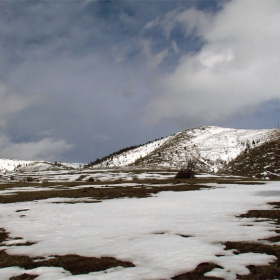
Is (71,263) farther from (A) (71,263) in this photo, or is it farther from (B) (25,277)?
(B) (25,277)

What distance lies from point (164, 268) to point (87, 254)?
3601mm

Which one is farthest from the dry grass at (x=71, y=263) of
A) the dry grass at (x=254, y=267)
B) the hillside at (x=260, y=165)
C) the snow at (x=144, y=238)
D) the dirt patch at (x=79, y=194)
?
the hillside at (x=260, y=165)

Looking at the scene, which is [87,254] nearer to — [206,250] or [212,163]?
[206,250]

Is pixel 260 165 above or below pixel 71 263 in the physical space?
above

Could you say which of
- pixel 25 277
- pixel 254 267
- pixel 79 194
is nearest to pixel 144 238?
pixel 254 267

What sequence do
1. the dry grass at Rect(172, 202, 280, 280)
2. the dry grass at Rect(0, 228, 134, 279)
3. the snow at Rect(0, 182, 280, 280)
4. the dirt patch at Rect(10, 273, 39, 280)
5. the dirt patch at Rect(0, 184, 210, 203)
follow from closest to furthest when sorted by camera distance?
the dry grass at Rect(172, 202, 280, 280), the dirt patch at Rect(10, 273, 39, 280), the snow at Rect(0, 182, 280, 280), the dry grass at Rect(0, 228, 134, 279), the dirt patch at Rect(0, 184, 210, 203)

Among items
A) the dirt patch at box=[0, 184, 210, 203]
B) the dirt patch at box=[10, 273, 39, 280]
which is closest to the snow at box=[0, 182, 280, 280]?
the dirt patch at box=[10, 273, 39, 280]

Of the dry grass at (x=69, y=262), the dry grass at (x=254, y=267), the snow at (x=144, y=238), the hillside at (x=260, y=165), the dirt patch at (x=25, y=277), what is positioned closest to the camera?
the dry grass at (x=254, y=267)

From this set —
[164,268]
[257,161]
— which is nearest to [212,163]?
[257,161]

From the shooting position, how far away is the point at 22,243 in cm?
1246

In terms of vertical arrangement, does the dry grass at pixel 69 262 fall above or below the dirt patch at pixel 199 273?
above

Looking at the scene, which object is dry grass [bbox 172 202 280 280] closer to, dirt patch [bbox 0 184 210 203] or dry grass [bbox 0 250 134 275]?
dry grass [bbox 0 250 134 275]

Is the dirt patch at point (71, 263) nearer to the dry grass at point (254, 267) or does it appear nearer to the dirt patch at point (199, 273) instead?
the dirt patch at point (199, 273)

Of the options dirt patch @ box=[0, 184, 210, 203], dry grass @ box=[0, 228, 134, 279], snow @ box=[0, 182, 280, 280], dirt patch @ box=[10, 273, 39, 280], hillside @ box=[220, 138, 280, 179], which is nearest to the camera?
dirt patch @ box=[10, 273, 39, 280]
